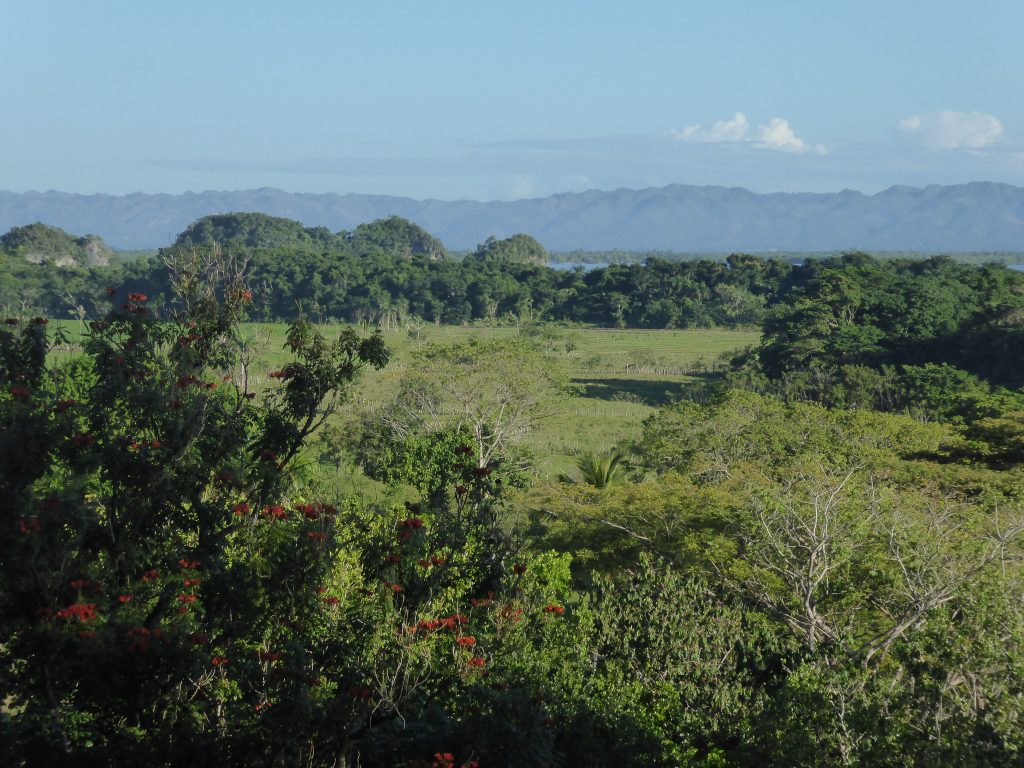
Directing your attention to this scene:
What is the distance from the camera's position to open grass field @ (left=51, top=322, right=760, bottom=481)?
29736 mm

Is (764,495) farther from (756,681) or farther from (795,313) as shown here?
(795,313)

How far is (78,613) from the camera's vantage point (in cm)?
579

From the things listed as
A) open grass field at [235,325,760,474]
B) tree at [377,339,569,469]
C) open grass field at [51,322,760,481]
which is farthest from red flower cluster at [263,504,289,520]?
tree at [377,339,569,469]

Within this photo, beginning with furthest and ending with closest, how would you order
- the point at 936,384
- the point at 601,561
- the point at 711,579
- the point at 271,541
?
the point at 936,384 < the point at 601,561 < the point at 711,579 < the point at 271,541

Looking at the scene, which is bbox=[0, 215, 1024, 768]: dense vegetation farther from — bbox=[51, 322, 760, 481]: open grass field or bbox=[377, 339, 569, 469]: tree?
bbox=[377, 339, 569, 469]: tree

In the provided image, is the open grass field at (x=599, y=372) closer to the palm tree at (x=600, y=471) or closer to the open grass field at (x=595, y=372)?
the open grass field at (x=595, y=372)

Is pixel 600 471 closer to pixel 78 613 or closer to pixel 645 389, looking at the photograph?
pixel 78 613

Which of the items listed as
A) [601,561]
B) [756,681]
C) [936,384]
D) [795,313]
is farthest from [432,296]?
[756,681]

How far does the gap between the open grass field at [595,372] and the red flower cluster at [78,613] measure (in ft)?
9.62

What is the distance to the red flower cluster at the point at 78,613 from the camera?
19.0 ft

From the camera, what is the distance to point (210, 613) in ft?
22.6

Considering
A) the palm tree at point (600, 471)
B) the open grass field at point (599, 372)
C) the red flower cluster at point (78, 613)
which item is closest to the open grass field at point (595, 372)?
the open grass field at point (599, 372)

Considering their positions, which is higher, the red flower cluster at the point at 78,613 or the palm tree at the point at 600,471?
the red flower cluster at the point at 78,613

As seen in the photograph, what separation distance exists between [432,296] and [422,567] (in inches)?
2793
